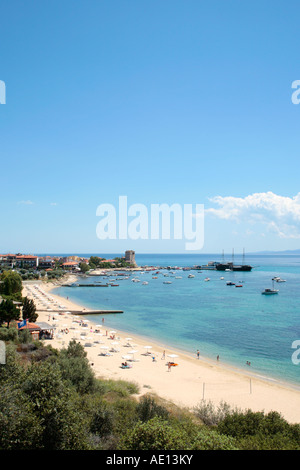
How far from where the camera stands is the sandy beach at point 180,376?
746 inches

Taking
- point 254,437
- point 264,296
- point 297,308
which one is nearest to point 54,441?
point 254,437

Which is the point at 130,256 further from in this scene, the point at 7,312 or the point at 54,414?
the point at 54,414

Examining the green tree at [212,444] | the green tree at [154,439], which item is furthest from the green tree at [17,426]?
the green tree at [212,444]

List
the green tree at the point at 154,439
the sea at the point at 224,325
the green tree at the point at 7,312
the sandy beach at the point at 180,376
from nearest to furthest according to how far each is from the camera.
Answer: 1. the green tree at the point at 154,439
2. the sandy beach at the point at 180,376
3. the green tree at the point at 7,312
4. the sea at the point at 224,325

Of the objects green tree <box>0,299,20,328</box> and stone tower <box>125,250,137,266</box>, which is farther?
stone tower <box>125,250,137,266</box>

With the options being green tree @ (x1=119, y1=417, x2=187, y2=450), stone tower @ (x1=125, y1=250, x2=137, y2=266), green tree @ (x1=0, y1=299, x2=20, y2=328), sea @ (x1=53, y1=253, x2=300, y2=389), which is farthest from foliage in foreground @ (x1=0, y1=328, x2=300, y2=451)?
stone tower @ (x1=125, y1=250, x2=137, y2=266)

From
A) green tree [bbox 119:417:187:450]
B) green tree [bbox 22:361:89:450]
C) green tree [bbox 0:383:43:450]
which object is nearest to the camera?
green tree [bbox 119:417:187:450]

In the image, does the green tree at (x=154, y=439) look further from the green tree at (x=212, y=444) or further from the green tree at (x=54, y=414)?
the green tree at (x=54, y=414)

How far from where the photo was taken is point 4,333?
23031mm

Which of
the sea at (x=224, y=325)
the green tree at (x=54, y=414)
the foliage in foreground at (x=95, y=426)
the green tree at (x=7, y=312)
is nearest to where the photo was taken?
the foliage in foreground at (x=95, y=426)

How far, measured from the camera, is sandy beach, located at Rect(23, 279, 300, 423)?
62.2 ft

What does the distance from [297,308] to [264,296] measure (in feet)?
49.6

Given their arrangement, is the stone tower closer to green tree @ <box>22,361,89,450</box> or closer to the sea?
the sea
